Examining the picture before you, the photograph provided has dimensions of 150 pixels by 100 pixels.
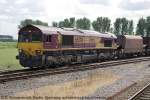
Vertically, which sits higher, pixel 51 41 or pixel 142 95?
pixel 51 41

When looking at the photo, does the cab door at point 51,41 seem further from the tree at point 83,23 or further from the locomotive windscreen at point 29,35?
the tree at point 83,23

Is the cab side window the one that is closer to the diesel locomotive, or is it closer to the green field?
the diesel locomotive

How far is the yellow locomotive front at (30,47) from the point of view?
28156 millimetres

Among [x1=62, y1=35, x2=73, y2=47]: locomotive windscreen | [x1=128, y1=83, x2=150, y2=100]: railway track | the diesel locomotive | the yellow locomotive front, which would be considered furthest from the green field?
[x1=128, y1=83, x2=150, y2=100]: railway track

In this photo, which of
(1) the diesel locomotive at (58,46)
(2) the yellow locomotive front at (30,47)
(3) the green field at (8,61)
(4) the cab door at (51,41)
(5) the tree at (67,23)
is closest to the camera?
(2) the yellow locomotive front at (30,47)

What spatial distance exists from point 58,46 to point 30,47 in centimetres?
286

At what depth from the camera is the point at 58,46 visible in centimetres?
3064

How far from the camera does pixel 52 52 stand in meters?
29.8

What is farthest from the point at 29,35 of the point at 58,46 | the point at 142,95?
the point at 142,95

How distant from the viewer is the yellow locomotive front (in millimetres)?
28156

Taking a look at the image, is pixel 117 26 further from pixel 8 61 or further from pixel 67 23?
pixel 8 61

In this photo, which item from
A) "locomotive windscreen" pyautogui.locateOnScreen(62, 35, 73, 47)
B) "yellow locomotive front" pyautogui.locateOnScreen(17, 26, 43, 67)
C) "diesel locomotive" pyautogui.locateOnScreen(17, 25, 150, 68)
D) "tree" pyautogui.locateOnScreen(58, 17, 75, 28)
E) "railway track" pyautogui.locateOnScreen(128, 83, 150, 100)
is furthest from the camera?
"tree" pyautogui.locateOnScreen(58, 17, 75, 28)

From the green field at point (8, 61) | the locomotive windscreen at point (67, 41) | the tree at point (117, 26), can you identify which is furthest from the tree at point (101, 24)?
the locomotive windscreen at point (67, 41)

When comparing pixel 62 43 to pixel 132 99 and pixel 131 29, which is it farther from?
pixel 131 29
